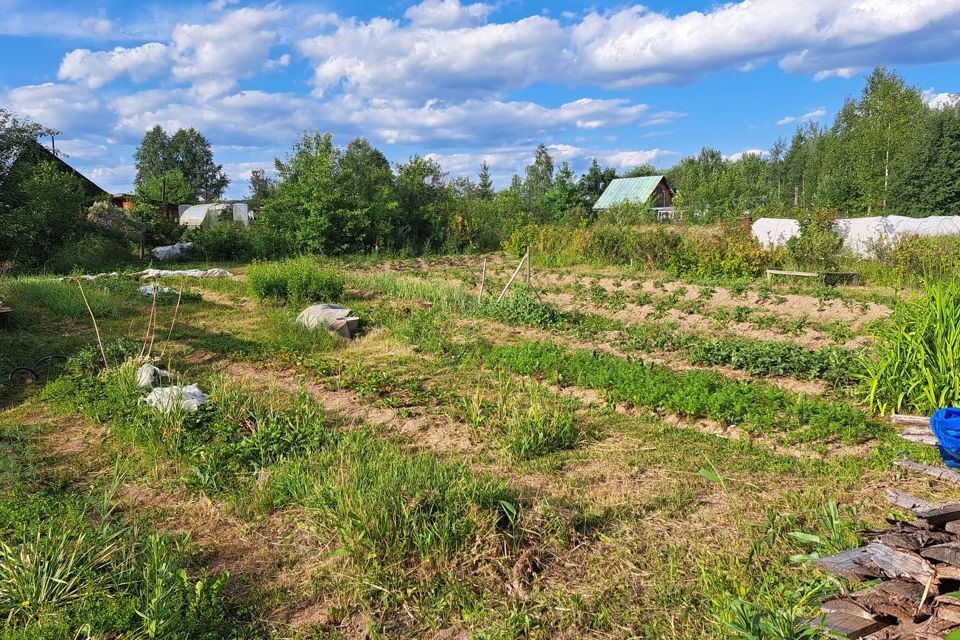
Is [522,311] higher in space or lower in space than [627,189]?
lower

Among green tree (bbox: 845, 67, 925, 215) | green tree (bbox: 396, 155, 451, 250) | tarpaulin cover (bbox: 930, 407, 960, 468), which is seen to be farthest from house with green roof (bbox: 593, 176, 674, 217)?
tarpaulin cover (bbox: 930, 407, 960, 468)

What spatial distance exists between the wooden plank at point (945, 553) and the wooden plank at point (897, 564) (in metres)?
0.04

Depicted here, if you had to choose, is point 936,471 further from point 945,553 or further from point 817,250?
point 817,250

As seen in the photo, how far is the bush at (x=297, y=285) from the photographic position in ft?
35.8

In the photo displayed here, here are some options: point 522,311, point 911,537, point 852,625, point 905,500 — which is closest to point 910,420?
point 905,500

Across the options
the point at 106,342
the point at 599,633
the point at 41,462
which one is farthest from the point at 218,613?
the point at 106,342

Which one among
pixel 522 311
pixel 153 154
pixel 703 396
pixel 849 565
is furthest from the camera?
pixel 153 154

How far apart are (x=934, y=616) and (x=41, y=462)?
5353 millimetres

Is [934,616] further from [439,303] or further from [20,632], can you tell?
[439,303]

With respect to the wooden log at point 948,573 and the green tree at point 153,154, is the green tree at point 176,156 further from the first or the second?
the wooden log at point 948,573

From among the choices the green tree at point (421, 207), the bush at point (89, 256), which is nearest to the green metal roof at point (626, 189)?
the green tree at point (421, 207)

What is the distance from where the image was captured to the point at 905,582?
2.38 m

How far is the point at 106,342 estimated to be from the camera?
7.25 meters

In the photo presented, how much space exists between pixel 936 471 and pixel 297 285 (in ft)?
31.2
